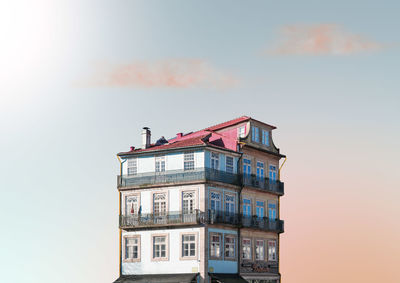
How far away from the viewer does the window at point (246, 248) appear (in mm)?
64438

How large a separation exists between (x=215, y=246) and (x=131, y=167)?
1091 cm

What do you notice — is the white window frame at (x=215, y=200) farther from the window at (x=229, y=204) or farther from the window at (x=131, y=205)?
the window at (x=131, y=205)

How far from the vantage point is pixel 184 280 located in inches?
2290

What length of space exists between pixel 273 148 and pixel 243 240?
1062 cm

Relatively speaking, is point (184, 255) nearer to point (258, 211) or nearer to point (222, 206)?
point (222, 206)

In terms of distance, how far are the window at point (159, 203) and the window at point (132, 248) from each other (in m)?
3.09

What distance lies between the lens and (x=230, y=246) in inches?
2467

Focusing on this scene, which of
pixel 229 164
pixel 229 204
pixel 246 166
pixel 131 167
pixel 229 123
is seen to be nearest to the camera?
pixel 229 204

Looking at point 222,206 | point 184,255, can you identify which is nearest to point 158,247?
point 184,255

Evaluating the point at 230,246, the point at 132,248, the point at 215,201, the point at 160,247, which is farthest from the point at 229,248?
the point at 132,248

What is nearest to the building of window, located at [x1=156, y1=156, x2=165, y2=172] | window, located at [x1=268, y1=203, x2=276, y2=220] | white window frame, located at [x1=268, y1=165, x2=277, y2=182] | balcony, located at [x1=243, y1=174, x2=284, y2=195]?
window, located at [x1=156, y1=156, x2=165, y2=172]

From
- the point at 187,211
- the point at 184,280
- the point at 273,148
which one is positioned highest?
the point at 273,148

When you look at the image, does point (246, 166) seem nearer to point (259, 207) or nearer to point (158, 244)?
point (259, 207)

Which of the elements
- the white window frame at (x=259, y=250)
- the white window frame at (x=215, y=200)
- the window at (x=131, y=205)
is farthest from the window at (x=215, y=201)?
the window at (x=131, y=205)
